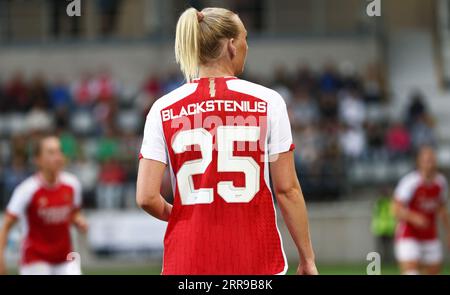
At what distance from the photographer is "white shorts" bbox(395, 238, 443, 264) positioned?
1326 cm

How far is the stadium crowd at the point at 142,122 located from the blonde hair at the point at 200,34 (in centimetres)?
1608

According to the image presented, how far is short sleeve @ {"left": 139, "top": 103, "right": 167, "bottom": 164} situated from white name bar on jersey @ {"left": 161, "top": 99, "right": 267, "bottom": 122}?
76 mm

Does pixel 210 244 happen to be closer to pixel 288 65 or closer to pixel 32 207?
pixel 32 207

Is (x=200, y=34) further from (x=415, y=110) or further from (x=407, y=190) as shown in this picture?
(x=415, y=110)

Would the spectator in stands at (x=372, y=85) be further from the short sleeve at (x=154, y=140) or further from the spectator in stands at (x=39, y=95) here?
the short sleeve at (x=154, y=140)

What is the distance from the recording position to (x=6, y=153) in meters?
→ 23.2

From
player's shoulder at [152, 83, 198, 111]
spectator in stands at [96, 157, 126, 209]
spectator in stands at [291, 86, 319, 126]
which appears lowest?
spectator in stands at [96, 157, 126, 209]

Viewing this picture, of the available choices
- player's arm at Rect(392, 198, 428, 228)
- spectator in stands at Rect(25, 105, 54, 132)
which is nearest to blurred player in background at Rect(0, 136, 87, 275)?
player's arm at Rect(392, 198, 428, 228)

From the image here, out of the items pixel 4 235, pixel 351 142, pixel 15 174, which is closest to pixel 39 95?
pixel 15 174

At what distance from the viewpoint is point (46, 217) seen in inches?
395

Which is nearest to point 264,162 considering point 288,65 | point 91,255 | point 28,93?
point 91,255

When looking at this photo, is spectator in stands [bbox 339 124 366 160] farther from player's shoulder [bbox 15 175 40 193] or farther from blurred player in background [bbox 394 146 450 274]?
player's shoulder [bbox 15 175 40 193]

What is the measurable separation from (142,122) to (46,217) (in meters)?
13.7

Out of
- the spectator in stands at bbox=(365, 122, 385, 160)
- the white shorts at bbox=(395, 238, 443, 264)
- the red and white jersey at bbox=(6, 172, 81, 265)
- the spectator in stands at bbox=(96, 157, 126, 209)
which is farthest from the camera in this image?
the spectator in stands at bbox=(365, 122, 385, 160)
